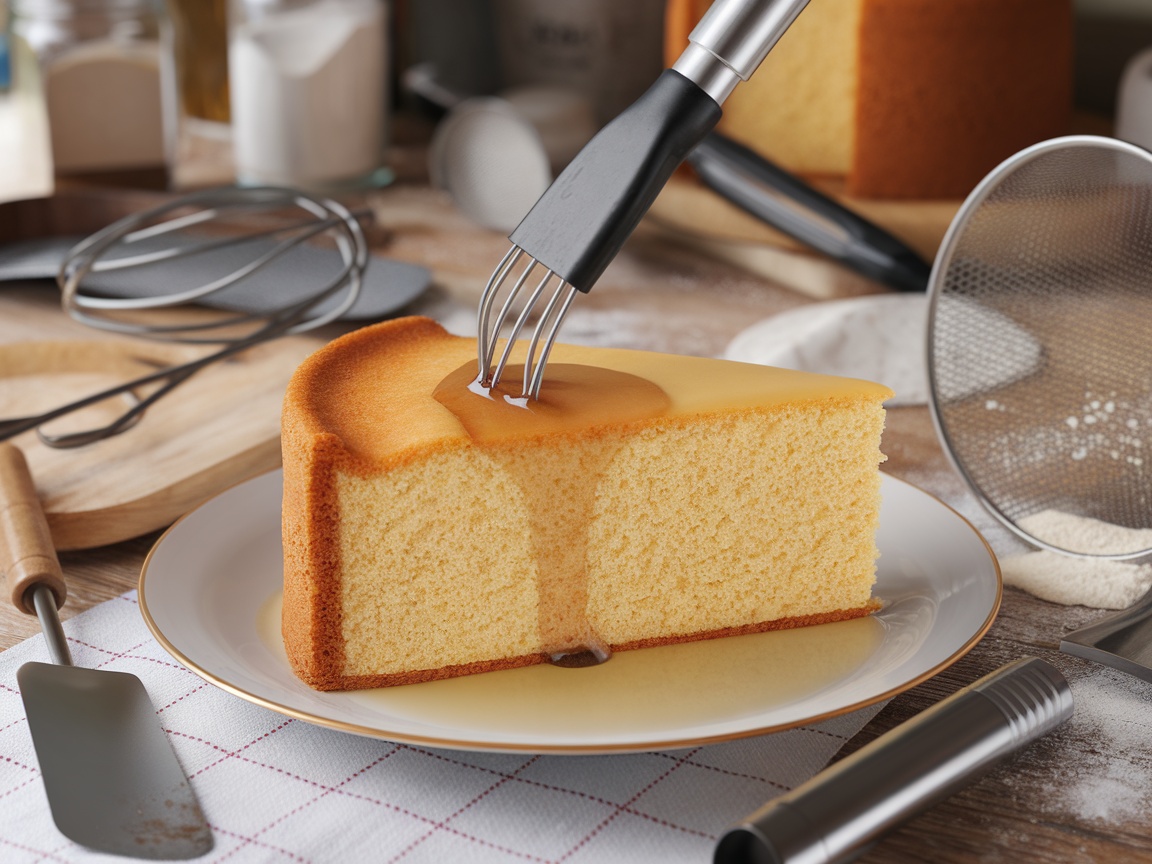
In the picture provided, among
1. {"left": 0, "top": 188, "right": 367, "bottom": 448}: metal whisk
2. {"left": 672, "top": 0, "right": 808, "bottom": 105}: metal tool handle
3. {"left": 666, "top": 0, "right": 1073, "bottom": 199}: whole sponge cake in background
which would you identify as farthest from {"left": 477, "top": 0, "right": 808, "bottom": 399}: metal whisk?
{"left": 666, "top": 0, "right": 1073, "bottom": 199}: whole sponge cake in background

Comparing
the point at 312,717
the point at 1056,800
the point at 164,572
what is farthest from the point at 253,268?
the point at 1056,800

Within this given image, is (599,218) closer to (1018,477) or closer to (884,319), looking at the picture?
(1018,477)

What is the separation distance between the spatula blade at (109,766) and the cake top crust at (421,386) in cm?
15

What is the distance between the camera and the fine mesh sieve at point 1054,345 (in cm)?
73

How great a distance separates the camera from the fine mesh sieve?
732 mm

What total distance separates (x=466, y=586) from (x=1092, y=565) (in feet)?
1.23

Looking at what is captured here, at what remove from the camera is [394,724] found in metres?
0.52

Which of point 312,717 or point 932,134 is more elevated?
point 932,134

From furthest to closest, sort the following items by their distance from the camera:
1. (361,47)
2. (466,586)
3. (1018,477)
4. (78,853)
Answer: (361,47), (1018,477), (466,586), (78,853)

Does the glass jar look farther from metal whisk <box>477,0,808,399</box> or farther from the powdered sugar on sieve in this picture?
the powdered sugar on sieve

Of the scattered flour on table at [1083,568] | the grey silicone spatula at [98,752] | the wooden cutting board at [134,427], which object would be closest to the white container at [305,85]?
the wooden cutting board at [134,427]

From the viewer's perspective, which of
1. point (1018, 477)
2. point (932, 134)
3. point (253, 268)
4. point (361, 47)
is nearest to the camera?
point (1018, 477)

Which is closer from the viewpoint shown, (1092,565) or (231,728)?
(231,728)

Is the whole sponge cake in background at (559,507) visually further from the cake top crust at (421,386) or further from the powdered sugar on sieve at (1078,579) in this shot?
the powdered sugar on sieve at (1078,579)
